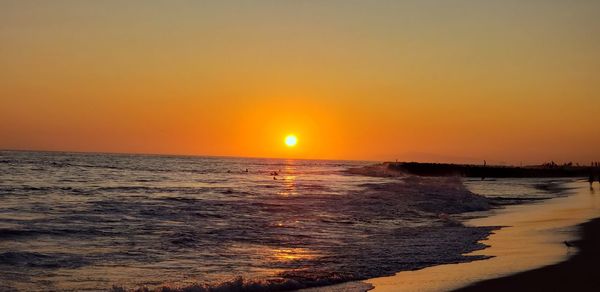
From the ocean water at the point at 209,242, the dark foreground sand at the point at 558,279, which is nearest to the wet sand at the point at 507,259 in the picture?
the dark foreground sand at the point at 558,279

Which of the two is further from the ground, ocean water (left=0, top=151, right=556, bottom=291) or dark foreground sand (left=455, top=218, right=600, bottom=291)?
dark foreground sand (left=455, top=218, right=600, bottom=291)

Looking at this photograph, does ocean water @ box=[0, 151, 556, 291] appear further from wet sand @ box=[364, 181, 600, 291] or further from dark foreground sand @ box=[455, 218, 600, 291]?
dark foreground sand @ box=[455, 218, 600, 291]

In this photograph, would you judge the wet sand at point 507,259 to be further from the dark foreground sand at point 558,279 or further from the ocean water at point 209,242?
the ocean water at point 209,242

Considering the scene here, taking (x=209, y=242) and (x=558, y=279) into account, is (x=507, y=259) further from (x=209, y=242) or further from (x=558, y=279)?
(x=209, y=242)

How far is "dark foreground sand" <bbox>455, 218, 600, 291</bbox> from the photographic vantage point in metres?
10.9

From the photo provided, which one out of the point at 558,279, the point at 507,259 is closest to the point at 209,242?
the point at 507,259

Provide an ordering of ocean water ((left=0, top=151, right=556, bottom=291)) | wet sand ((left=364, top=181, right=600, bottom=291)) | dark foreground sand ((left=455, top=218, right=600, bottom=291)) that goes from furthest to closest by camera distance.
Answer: ocean water ((left=0, top=151, right=556, bottom=291)) < wet sand ((left=364, top=181, right=600, bottom=291)) < dark foreground sand ((left=455, top=218, right=600, bottom=291))

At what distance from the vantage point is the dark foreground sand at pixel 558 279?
1087cm

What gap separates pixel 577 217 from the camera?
2533cm

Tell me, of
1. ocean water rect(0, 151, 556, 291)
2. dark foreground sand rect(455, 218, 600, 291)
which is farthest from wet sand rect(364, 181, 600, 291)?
ocean water rect(0, 151, 556, 291)

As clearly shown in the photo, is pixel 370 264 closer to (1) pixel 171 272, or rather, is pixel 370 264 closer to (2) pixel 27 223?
(1) pixel 171 272

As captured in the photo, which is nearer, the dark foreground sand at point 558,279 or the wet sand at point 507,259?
the dark foreground sand at point 558,279

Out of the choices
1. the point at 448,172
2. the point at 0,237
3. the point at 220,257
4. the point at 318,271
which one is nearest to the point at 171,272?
the point at 220,257

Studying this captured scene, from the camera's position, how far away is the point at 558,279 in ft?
38.0
